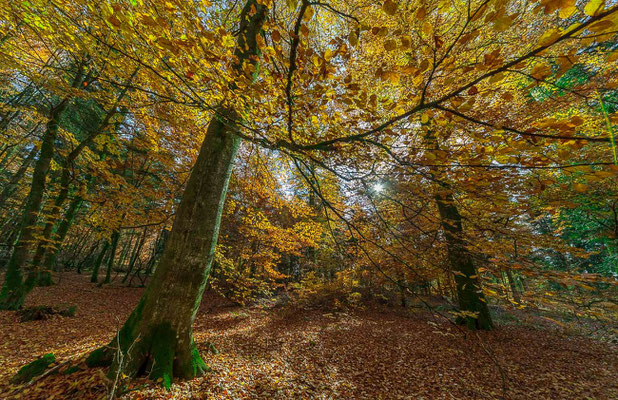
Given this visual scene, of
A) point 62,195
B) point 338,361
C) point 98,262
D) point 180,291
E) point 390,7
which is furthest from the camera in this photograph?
point 98,262

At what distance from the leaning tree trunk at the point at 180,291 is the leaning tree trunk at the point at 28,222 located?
5551 mm

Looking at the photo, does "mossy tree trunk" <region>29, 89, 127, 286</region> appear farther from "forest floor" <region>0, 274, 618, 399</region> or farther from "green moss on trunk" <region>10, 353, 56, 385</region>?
"green moss on trunk" <region>10, 353, 56, 385</region>

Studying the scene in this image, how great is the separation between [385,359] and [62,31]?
9821 millimetres

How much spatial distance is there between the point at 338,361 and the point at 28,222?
899cm

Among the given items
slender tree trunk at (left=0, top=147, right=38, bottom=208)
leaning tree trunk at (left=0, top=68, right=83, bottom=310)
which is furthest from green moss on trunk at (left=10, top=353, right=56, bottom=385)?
slender tree trunk at (left=0, top=147, right=38, bottom=208)

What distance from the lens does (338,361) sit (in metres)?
5.40

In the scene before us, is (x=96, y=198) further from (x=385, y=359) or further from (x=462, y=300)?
(x=462, y=300)

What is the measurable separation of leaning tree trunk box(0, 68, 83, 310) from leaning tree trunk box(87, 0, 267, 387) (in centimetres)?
555

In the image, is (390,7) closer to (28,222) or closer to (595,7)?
(595,7)

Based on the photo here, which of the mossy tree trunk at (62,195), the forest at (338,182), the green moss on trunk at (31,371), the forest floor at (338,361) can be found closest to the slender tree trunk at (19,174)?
the forest at (338,182)

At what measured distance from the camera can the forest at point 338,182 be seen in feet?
6.40

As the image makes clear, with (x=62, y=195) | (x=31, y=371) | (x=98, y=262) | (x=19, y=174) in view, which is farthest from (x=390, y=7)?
(x=98, y=262)

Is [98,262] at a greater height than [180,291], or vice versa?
[98,262]

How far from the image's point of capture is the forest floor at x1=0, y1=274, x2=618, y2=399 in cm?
334
